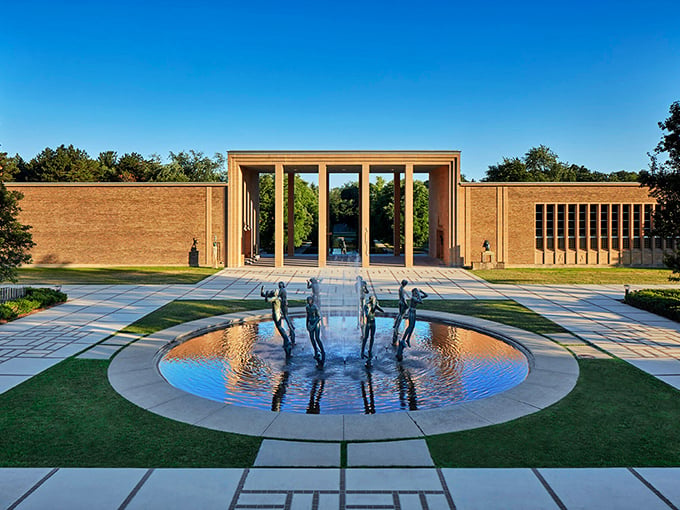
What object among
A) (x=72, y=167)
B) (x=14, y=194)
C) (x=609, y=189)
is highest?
(x=72, y=167)

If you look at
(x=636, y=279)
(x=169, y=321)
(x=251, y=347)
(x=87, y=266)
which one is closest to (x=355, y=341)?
(x=251, y=347)

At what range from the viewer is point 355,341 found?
12250mm

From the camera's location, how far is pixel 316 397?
8.21 metres

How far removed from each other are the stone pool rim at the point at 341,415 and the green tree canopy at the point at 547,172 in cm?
6201

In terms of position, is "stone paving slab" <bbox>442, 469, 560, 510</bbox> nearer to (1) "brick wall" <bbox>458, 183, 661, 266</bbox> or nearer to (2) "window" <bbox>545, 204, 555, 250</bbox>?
(1) "brick wall" <bbox>458, 183, 661, 266</bbox>

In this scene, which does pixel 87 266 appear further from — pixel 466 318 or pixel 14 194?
pixel 466 318

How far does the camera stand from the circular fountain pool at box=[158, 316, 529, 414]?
26.7 feet

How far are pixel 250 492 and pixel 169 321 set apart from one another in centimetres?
965

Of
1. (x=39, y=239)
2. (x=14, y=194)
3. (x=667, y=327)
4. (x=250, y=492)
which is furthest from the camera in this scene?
(x=39, y=239)

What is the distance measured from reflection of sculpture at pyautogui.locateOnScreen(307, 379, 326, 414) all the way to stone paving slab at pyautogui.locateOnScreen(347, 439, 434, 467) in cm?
160

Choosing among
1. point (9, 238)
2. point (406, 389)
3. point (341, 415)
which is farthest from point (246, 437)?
point (9, 238)

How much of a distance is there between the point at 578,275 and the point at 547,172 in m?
53.5

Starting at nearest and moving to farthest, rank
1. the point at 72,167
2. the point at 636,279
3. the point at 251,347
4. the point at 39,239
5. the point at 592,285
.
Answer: the point at 251,347 < the point at 592,285 < the point at 636,279 < the point at 39,239 < the point at 72,167

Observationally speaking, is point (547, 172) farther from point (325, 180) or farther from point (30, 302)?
point (30, 302)
